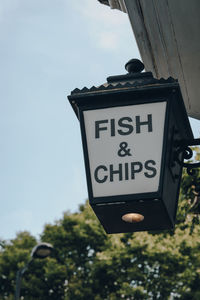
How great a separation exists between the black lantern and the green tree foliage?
50.8 ft

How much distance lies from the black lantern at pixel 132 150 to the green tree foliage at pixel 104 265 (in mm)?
15475

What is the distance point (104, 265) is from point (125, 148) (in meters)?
20.5

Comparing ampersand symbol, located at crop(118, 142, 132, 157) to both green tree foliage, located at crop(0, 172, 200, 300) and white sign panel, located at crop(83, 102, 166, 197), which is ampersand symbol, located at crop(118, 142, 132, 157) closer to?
white sign panel, located at crop(83, 102, 166, 197)

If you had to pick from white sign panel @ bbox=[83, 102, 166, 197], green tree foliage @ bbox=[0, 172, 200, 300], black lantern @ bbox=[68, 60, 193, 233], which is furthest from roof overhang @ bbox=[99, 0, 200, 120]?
green tree foliage @ bbox=[0, 172, 200, 300]

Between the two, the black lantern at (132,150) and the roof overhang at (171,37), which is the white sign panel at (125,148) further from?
the roof overhang at (171,37)

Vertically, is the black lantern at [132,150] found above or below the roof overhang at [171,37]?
below

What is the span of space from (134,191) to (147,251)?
63.8 ft

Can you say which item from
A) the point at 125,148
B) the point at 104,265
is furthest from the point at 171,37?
the point at 104,265

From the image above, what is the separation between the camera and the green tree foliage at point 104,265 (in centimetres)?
→ 2066

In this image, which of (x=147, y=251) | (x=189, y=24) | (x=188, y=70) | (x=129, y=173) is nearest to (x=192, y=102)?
(x=188, y=70)

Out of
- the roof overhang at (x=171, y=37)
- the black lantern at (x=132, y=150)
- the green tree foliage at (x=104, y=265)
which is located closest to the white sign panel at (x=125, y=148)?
the black lantern at (x=132, y=150)

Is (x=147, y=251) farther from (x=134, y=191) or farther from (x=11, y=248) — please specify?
(x=134, y=191)

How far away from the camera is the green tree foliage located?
2066 cm

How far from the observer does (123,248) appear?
21.8 m
